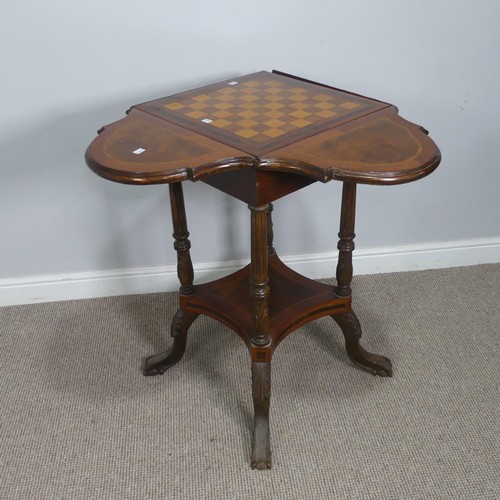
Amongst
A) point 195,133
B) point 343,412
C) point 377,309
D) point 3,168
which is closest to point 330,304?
point 343,412

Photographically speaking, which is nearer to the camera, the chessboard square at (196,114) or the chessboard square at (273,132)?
the chessboard square at (273,132)

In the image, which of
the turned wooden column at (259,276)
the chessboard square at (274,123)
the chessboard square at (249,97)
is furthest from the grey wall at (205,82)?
the turned wooden column at (259,276)

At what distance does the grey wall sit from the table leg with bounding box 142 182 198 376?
0.43m

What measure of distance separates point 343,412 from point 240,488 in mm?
397

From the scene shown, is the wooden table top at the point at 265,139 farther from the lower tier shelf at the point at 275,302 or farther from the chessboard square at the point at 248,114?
the lower tier shelf at the point at 275,302

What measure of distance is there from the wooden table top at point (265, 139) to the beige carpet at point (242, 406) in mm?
832

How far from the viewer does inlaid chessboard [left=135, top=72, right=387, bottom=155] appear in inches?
56.6

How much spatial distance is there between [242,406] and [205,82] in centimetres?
103

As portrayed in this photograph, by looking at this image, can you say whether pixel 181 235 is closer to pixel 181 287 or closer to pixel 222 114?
pixel 181 287

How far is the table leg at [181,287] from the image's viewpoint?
175 centimetres

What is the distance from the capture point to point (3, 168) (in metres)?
2.13

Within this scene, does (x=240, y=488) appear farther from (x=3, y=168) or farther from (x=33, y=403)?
(x=3, y=168)

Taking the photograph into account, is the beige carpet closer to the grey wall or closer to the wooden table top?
the grey wall

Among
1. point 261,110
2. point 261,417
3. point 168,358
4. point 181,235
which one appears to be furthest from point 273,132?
point 168,358
